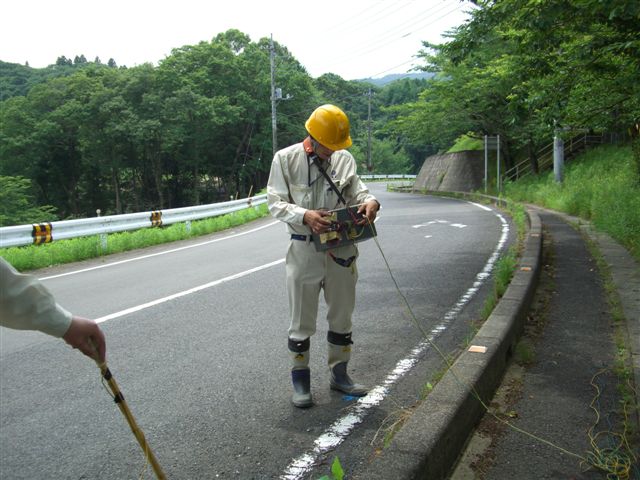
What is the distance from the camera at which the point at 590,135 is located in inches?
1151

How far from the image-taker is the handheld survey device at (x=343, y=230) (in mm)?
3492

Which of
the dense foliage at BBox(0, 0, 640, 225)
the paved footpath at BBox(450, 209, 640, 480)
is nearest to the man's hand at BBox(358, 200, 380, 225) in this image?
the paved footpath at BBox(450, 209, 640, 480)

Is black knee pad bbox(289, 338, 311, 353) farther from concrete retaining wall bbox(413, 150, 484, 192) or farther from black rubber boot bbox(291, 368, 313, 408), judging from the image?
concrete retaining wall bbox(413, 150, 484, 192)

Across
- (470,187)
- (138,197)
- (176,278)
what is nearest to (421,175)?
(470,187)

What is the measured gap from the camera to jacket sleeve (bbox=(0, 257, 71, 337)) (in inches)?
68.1

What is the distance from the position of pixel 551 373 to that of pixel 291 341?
6.66 feet

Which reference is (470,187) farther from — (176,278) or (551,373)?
(551,373)

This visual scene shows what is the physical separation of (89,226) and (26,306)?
35.8 ft

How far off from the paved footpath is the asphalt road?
59cm

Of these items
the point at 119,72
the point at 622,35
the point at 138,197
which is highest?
the point at 119,72

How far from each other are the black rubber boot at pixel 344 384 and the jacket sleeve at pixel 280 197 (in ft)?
3.67

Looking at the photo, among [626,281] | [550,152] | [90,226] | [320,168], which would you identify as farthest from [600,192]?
[550,152]

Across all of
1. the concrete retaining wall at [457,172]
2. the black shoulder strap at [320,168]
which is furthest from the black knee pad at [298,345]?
the concrete retaining wall at [457,172]

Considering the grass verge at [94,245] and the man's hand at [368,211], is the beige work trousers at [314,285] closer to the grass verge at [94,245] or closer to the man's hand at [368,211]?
the man's hand at [368,211]
